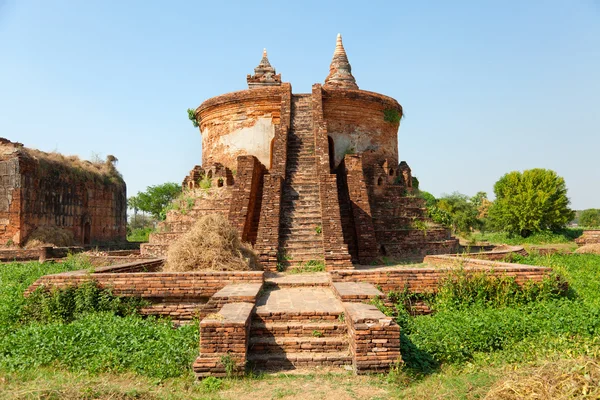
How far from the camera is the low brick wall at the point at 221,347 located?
4238 millimetres

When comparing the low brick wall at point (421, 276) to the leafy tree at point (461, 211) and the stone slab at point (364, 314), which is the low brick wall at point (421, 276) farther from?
the leafy tree at point (461, 211)

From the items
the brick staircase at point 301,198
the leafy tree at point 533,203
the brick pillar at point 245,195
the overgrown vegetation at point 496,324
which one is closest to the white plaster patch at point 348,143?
the brick staircase at point 301,198

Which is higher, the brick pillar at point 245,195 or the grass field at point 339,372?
the brick pillar at point 245,195

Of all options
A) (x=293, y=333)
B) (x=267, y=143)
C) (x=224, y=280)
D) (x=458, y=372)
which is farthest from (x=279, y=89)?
(x=458, y=372)

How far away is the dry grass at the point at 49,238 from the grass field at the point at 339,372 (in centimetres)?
1082

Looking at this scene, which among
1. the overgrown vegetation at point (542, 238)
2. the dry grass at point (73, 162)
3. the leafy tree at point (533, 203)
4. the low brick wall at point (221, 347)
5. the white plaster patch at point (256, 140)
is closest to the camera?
the low brick wall at point (221, 347)

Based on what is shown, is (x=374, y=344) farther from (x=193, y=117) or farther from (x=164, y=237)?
(x=193, y=117)

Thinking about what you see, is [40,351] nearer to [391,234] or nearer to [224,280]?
[224,280]

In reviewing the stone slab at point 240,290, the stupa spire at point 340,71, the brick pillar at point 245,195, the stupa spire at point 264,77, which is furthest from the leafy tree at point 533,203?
the stone slab at point 240,290

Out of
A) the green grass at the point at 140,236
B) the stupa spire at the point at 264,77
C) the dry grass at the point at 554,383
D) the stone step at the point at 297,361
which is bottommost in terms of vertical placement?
the stone step at the point at 297,361

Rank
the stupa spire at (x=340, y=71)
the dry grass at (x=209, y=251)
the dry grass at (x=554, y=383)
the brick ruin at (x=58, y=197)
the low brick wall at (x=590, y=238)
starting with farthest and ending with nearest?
the low brick wall at (x=590, y=238), the stupa spire at (x=340, y=71), the brick ruin at (x=58, y=197), the dry grass at (x=209, y=251), the dry grass at (x=554, y=383)

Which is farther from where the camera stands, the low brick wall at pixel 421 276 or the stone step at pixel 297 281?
the stone step at pixel 297 281

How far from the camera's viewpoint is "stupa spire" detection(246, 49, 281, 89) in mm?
18156

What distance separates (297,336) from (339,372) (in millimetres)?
731
